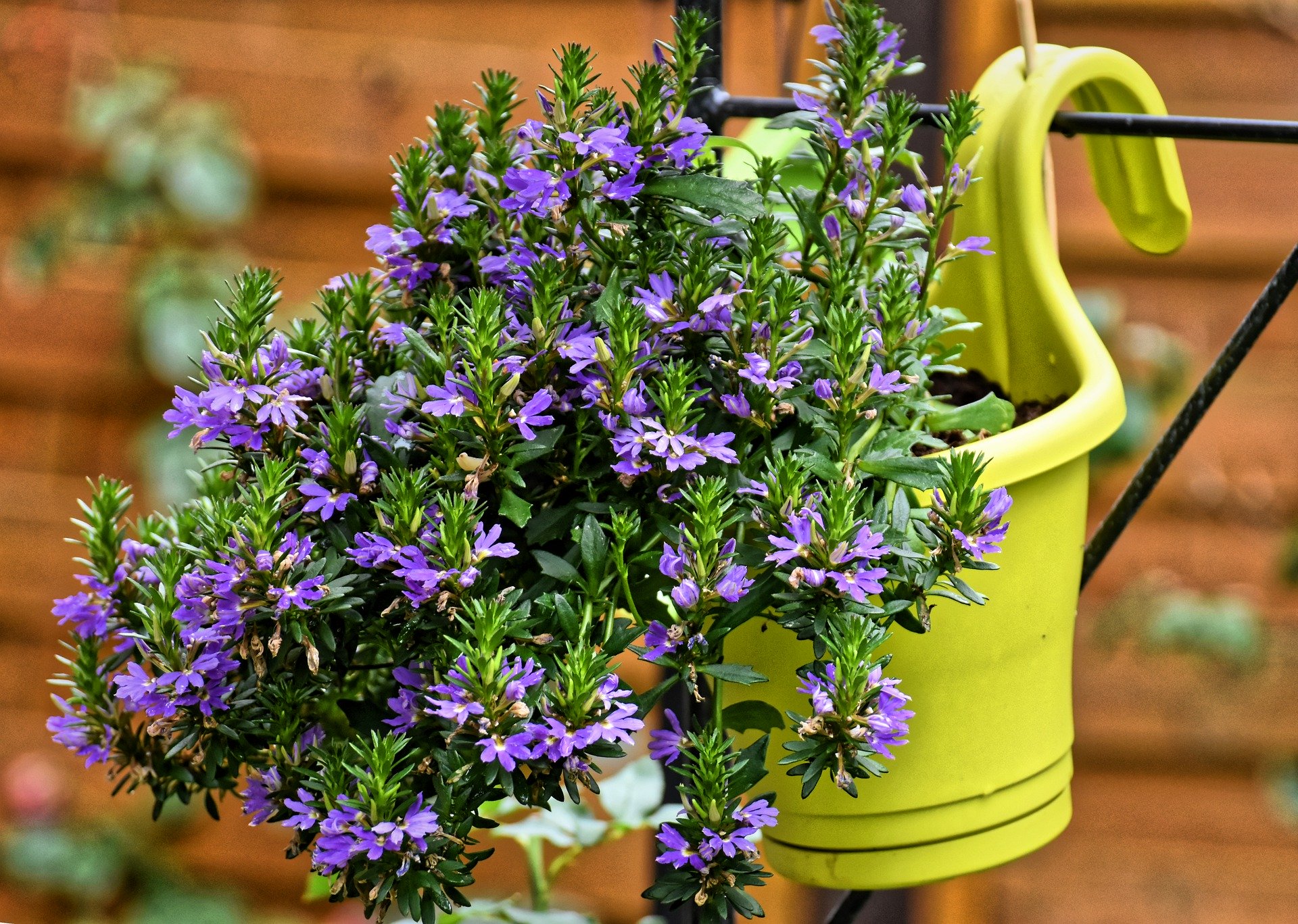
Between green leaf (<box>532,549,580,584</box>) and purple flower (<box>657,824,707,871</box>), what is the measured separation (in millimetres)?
116

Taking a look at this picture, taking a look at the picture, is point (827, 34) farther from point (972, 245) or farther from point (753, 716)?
point (753, 716)

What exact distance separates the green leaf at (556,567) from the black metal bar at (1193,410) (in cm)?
34

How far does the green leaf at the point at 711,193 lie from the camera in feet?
1.88

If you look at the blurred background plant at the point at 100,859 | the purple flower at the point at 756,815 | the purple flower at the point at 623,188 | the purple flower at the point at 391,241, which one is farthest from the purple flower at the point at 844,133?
the blurred background plant at the point at 100,859

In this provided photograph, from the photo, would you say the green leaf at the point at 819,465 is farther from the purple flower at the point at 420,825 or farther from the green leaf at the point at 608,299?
the purple flower at the point at 420,825

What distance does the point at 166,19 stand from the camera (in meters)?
1.80

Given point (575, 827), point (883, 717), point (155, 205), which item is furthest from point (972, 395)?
point (155, 205)

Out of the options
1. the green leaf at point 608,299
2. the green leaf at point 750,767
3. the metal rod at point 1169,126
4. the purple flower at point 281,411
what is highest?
the metal rod at point 1169,126

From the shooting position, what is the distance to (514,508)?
0.54 metres

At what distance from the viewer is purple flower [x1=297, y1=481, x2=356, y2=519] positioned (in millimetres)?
550

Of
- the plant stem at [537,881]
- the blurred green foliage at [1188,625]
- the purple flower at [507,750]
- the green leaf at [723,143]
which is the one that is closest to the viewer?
the purple flower at [507,750]

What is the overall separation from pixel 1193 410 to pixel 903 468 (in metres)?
0.25

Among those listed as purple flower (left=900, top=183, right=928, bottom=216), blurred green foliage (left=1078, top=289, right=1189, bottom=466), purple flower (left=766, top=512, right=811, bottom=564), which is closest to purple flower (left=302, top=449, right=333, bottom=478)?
purple flower (left=766, top=512, right=811, bottom=564)

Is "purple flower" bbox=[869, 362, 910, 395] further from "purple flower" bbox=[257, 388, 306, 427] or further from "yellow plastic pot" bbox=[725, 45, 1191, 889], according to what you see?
"purple flower" bbox=[257, 388, 306, 427]
